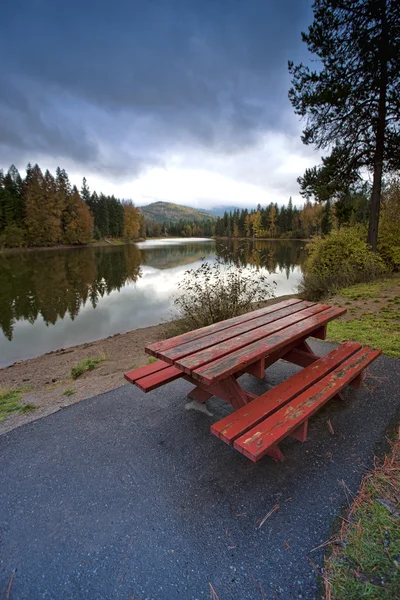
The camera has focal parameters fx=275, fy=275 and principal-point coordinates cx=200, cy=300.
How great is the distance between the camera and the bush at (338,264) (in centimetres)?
966

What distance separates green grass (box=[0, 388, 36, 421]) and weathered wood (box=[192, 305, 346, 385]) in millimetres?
2287

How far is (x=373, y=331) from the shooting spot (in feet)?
16.4

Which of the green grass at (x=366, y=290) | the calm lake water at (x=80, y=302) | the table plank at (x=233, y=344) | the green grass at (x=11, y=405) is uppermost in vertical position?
the table plank at (x=233, y=344)

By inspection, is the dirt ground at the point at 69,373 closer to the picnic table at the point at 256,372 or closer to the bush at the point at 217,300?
the bush at the point at 217,300

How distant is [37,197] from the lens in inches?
1526

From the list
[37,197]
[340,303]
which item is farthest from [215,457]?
[37,197]

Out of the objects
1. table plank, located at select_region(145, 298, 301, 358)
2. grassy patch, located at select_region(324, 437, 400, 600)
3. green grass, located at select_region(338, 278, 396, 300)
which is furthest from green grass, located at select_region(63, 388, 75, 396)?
green grass, located at select_region(338, 278, 396, 300)

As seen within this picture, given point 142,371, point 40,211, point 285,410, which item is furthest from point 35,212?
point 285,410

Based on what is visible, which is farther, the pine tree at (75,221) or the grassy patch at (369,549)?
the pine tree at (75,221)

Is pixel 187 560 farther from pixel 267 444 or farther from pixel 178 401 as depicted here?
pixel 178 401

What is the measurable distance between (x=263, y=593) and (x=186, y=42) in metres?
18.6

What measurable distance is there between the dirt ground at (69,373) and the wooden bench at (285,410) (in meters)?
2.15

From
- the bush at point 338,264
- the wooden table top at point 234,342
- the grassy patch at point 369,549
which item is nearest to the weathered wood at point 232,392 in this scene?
the wooden table top at point 234,342

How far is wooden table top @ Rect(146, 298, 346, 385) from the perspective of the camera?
207 centimetres
